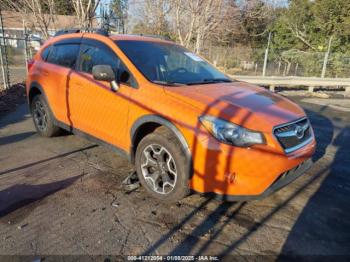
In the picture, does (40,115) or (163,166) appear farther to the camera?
(40,115)

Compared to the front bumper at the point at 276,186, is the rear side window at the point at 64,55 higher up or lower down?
higher up

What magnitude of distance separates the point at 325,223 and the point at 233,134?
1.44 metres

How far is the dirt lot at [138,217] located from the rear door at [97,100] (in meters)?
0.59

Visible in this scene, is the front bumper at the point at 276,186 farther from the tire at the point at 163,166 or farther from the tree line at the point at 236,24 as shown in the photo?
the tree line at the point at 236,24

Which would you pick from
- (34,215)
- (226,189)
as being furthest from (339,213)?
(34,215)

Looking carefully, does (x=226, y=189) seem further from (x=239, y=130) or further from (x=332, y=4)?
(x=332, y=4)

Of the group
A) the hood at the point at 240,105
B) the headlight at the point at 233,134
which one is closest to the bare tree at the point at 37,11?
the hood at the point at 240,105

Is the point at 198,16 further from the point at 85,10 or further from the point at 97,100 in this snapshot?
the point at 97,100

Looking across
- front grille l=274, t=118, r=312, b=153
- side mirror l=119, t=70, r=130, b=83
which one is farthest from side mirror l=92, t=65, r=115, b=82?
front grille l=274, t=118, r=312, b=153

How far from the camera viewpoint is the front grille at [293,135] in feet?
10.7

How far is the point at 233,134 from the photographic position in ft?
10.1

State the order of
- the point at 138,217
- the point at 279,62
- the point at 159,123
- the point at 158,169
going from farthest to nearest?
the point at 279,62, the point at 158,169, the point at 159,123, the point at 138,217

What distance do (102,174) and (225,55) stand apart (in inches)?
735

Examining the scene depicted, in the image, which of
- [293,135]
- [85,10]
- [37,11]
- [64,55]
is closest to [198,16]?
[85,10]
